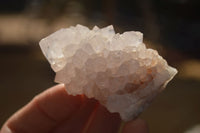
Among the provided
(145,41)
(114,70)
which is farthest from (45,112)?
(145,41)

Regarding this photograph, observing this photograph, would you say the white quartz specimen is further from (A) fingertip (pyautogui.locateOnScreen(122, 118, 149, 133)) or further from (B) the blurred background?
(B) the blurred background

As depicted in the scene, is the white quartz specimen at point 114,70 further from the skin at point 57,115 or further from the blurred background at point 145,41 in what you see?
the blurred background at point 145,41

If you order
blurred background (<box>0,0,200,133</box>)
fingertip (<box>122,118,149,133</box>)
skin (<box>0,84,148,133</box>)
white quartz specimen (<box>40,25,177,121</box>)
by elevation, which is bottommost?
blurred background (<box>0,0,200,133</box>)

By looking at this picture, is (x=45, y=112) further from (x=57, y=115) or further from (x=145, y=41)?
(x=145, y=41)

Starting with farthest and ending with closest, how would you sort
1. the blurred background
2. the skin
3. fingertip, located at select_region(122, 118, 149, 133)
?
the blurred background < the skin < fingertip, located at select_region(122, 118, 149, 133)

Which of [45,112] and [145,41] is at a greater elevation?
[45,112]

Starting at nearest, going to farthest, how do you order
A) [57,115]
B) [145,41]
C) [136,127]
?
[136,127], [57,115], [145,41]

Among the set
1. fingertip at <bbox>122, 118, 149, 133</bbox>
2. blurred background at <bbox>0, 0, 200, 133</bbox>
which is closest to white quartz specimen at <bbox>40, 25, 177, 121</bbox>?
fingertip at <bbox>122, 118, 149, 133</bbox>

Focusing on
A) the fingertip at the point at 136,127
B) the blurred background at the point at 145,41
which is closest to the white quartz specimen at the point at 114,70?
the fingertip at the point at 136,127
